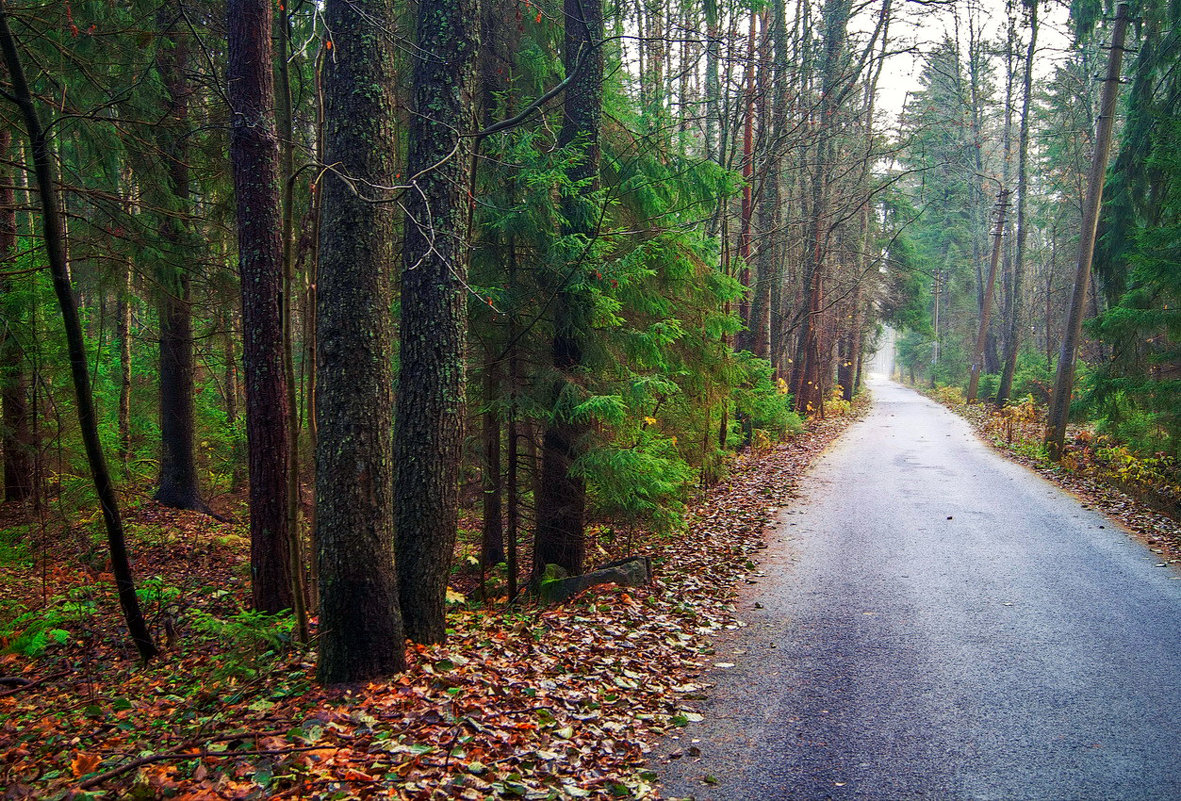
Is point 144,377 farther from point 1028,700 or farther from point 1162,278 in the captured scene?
point 1162,278

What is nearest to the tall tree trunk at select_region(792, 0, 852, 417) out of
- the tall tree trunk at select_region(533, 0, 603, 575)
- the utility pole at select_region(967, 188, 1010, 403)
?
the utility pole at select_region(967, 188, 1010, 403)

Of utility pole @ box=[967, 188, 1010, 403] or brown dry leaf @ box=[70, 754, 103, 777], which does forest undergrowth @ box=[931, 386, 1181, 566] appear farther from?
utility pole @ box=[967, 188, 1010, 403]

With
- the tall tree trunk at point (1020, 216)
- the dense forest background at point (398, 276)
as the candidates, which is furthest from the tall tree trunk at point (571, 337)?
the tall tree trunk at point (1020, 216)

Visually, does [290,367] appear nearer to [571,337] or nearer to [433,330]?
[433,330]

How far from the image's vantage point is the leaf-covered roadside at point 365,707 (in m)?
3.58

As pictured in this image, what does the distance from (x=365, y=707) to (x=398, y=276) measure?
5.09m

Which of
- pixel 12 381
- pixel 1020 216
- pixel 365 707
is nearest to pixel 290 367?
pixel 365 707

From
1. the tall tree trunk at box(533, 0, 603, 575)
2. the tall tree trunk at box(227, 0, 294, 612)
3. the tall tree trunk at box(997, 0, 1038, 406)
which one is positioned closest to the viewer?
the tall tree trunk at box(227, 0, 294, 612)

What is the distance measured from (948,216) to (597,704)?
149ft

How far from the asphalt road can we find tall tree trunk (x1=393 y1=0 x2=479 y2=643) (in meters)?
2.42

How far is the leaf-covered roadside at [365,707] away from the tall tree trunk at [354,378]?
0.47 metres

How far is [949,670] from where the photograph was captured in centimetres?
535

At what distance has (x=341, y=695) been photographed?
15.0 ft

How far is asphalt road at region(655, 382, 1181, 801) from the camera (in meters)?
3.96
